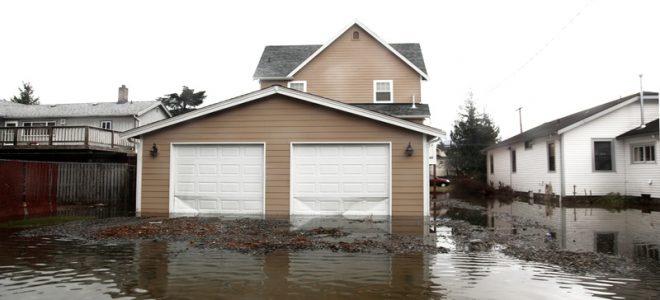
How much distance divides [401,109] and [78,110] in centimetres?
2285

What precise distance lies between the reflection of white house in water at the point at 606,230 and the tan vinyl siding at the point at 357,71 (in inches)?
368

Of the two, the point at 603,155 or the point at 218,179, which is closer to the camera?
the point at 218,179

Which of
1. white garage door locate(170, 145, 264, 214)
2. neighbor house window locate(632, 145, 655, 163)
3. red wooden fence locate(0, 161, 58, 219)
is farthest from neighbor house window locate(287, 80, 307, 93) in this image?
neighbor house window locate(632, 145, 655, 163)

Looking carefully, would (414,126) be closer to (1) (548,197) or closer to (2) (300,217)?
(2) (300,217)

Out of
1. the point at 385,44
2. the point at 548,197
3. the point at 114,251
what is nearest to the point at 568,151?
the point at 548,197

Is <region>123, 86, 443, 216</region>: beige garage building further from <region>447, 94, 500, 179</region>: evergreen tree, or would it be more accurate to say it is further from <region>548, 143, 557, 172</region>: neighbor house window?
<region>447, 94, 500, 179</region>: evergreen tree

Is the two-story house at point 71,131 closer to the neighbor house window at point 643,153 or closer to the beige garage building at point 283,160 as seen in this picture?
the beige garage building at point 283,160

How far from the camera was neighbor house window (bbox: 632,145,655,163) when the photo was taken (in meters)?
17.0

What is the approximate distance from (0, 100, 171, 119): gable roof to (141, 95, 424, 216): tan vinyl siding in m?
18.0

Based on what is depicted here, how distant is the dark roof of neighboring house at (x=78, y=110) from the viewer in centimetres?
2891

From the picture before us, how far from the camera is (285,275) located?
5.41 m

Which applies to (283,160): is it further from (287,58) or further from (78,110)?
(78,110)

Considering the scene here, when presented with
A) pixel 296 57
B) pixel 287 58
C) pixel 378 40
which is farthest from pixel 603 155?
pixel 287 58

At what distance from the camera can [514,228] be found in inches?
391
